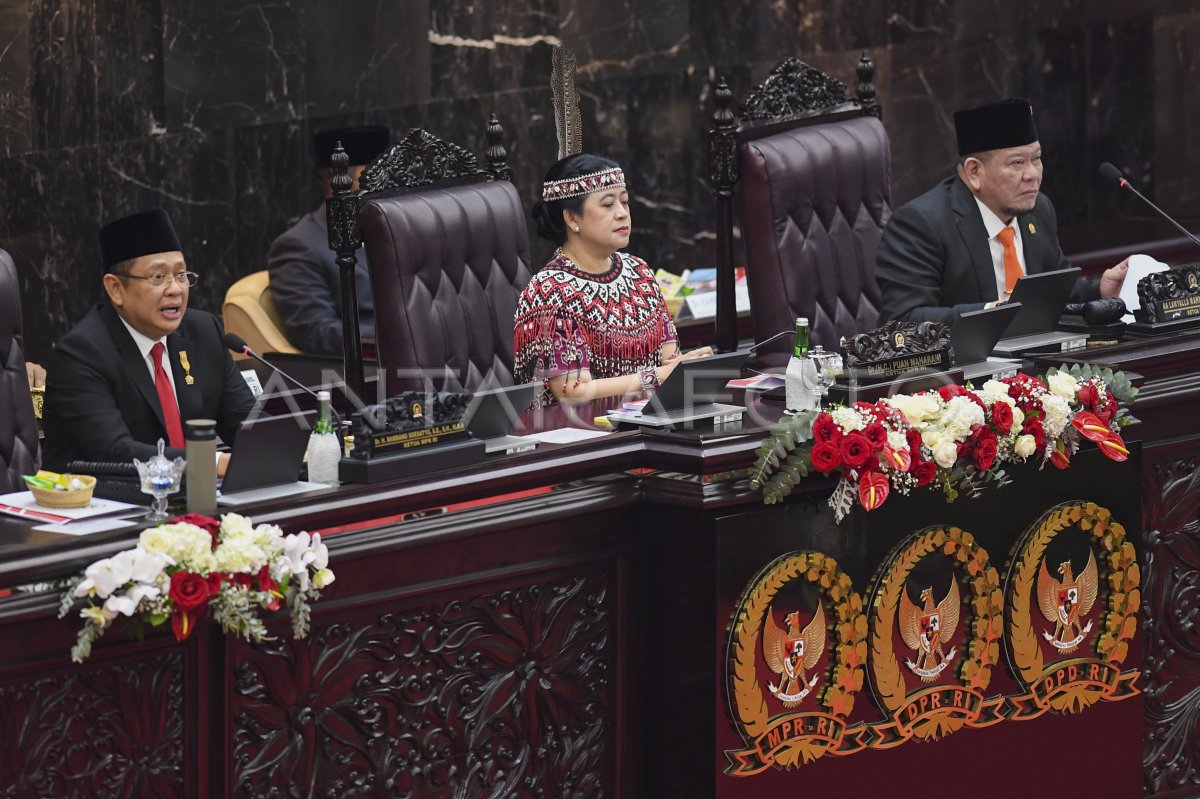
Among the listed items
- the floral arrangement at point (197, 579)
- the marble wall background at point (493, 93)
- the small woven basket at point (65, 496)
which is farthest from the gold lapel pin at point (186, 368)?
the marble wall background at point (493, 93)

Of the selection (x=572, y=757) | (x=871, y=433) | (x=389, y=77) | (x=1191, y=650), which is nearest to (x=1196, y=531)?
(x=1191, y=650)

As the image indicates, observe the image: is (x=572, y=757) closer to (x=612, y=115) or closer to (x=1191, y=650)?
(x=1191, y=650)

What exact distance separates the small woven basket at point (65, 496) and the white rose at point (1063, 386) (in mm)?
1606

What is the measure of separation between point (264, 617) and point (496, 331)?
169cm

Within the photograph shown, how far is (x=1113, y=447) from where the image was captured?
138 inches

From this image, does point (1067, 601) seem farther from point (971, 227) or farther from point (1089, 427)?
A: point (971, 227)

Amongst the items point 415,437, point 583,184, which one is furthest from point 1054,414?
point 583,184

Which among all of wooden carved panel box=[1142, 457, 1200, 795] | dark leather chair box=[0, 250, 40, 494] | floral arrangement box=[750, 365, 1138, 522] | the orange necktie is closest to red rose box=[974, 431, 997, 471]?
floral arrangement box=[750, 365, 1138, 522]

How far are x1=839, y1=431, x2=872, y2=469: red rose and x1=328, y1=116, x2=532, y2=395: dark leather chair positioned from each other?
126 cm

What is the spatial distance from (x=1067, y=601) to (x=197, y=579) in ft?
5.27

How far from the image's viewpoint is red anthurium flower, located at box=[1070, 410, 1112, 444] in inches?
137

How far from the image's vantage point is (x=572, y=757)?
327 cm

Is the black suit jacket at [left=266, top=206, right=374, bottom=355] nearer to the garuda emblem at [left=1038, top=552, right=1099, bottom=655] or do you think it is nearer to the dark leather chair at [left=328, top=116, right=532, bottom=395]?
the dark leather chair at [left=328, top=116, right=532, bottom=395]

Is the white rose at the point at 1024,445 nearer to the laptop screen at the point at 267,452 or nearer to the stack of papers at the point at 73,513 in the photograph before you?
the laptop screen at the point at 267,452
